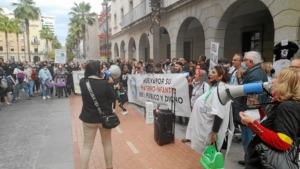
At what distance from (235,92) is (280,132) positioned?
529mm

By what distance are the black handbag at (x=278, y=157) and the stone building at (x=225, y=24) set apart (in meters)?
5.76

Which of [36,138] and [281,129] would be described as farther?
[36,138]

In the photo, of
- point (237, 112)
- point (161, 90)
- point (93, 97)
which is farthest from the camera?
point (161, 90)

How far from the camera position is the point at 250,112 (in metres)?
3.07

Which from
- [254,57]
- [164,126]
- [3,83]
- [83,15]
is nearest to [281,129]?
[254,57]

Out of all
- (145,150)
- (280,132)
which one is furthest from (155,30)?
(280,132)

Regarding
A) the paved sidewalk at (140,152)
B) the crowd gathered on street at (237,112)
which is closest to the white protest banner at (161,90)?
the crowd gathered on street at (237,112)

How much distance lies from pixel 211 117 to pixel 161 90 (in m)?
3.29

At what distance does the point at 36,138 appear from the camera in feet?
18.1

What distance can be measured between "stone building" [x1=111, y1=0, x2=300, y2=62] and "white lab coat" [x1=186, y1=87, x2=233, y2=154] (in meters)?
4.58

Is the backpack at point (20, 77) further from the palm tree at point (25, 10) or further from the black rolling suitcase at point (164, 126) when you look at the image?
the palm tree at point (25, 10)

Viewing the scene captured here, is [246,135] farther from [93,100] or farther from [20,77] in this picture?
[20,77]

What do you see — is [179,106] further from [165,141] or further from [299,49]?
[299,49]

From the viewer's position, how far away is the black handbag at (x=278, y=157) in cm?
166
